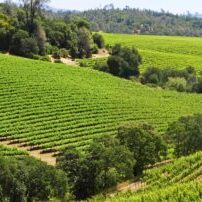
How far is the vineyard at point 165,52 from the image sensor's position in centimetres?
12544

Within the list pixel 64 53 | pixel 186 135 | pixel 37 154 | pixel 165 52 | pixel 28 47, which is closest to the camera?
pixel 186 135

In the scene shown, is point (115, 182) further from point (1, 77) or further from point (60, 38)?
point (60, 38)

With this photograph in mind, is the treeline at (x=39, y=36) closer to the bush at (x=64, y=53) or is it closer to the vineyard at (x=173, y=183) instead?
the bush at (x=64, y=53)

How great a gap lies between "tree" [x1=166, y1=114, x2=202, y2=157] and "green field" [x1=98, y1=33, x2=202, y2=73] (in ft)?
209

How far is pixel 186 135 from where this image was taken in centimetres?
5419

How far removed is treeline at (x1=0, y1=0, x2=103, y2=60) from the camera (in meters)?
103

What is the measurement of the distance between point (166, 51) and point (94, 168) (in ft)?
352

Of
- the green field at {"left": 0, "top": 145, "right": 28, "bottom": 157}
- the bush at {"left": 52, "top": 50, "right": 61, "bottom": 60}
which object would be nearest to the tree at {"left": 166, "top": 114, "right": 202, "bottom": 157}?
the green field at {"left": 0, "top": 145, "right": 28, "bottom": 157}

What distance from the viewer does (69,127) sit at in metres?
63.7

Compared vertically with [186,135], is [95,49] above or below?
above

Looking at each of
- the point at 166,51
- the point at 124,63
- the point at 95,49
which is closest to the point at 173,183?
the point at 124,63

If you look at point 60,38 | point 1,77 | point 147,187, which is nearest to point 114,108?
point 1,77

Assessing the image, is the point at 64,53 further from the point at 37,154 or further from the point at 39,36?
the point at 37,154

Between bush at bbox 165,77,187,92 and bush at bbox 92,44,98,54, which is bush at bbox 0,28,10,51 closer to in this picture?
bush at bbox 92,44,98,54
